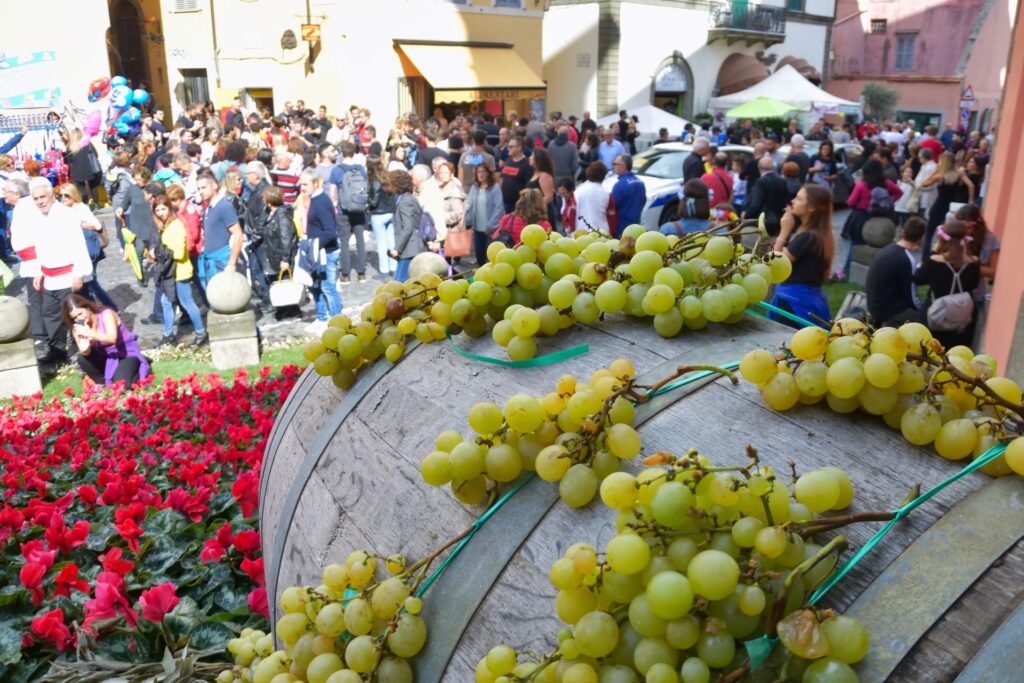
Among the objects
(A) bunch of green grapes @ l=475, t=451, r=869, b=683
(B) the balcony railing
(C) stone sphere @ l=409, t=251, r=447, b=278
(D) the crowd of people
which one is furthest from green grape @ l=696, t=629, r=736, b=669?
(B) the balcony railing

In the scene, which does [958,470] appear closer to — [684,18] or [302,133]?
[302,133]

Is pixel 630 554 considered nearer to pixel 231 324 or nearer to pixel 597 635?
pixel 597 635

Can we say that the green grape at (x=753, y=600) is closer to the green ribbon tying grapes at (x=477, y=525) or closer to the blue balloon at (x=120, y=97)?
the green ribbon tying grapes at (x=477, y=525)

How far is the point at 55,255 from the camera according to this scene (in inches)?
305

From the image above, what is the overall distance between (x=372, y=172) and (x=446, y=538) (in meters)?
9.62

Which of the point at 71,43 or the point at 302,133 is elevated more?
the point at 71,43

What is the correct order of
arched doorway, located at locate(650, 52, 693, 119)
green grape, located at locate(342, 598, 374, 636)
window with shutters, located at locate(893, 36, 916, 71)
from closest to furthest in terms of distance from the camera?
green grape, located at locate(342, 598, 374, 636), arched doorway, located at locate(650, 52, 693, 119), window with shutters, located at locate(893, 36, 916, 71)

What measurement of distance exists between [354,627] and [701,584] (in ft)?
2.37

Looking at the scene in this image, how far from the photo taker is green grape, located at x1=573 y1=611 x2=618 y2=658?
1213 millimetres

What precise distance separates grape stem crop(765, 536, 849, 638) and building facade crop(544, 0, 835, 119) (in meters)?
30.0

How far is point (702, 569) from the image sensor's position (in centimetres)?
112

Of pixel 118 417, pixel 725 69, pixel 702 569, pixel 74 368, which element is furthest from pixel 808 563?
pixel 725 69

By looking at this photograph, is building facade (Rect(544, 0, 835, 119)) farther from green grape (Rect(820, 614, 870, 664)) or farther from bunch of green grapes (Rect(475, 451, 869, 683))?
green grape (Rect(820, 614, 870, 664))

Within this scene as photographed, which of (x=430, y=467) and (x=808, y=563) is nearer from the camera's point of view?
(x=808, y=563)
